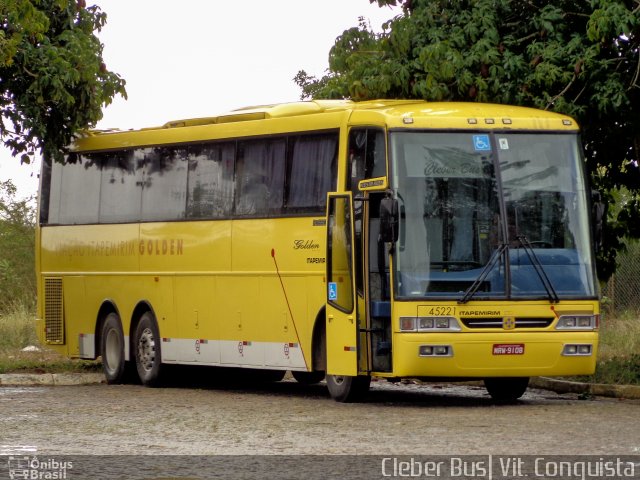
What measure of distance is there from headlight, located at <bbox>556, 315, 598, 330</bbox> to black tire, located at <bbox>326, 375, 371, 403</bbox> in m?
2.41

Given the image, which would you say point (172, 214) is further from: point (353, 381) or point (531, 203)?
point (531, 203)

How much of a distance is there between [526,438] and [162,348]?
382 inches

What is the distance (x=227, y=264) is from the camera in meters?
20.9

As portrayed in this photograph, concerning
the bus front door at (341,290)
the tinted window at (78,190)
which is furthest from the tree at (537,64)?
the tinted window at (78,190)

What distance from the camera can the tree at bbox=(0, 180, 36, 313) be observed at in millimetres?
35750

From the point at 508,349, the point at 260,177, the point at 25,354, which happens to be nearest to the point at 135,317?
the point at 260,177

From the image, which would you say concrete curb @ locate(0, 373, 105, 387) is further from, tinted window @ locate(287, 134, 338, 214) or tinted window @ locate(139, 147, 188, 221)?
tinted window @ locate(287, 134, 338, 214)

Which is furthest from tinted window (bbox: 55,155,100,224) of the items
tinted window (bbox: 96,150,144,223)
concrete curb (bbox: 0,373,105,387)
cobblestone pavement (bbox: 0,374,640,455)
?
cobblestone pavement (bbox: 0,374,640,455)

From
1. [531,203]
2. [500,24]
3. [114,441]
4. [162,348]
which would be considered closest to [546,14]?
[500,24]

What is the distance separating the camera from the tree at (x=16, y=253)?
35.8 metres

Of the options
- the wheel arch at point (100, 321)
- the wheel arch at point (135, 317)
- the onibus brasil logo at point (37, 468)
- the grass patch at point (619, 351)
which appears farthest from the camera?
the wheel arch at point (100, 321)

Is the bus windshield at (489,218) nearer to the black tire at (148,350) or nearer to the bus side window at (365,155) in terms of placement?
the bus side window at (365,155)

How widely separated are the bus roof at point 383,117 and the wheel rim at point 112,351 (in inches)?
134

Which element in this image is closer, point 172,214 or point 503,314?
point 503,314
